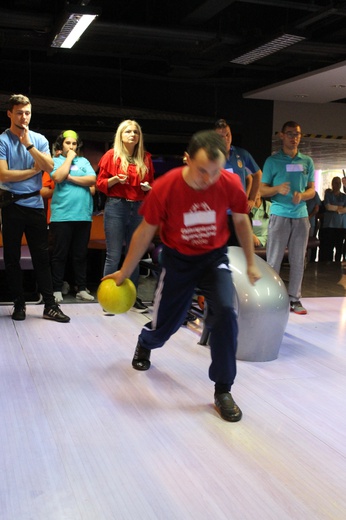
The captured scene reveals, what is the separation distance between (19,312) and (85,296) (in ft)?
3.32

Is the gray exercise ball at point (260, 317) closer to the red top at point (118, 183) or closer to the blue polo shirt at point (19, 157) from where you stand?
the red top at point (118, 183)

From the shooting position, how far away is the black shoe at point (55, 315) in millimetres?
5215

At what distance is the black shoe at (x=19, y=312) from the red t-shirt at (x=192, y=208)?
7.90 ft

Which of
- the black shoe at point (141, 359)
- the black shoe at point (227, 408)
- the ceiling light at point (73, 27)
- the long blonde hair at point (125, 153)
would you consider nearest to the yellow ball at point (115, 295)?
the black shoe at point (141, 359)

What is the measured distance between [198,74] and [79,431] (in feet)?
25.9

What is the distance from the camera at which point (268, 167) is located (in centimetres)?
572

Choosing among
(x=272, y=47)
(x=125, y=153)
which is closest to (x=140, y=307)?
(x=125, y=153)

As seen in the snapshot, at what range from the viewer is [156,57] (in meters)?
8.95

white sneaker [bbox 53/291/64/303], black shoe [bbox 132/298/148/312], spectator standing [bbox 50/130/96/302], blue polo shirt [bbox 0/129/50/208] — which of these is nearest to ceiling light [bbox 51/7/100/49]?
spectator standing [bbox 50/130/96/302]

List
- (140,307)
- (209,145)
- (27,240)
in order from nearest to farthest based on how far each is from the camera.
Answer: (209,145) < (27,240) < (140,307)

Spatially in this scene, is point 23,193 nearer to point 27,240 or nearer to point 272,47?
point 27,240

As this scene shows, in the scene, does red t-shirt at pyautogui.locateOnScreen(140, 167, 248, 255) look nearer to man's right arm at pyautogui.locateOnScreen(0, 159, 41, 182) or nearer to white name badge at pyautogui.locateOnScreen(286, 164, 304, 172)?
man's right arm at pyautogui.locateOnScreen(0, 159, 41, 182)

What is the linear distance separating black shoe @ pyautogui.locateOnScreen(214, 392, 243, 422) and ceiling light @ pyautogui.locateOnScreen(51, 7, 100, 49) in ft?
14.4

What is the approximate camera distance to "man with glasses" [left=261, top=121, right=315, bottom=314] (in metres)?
5.64
